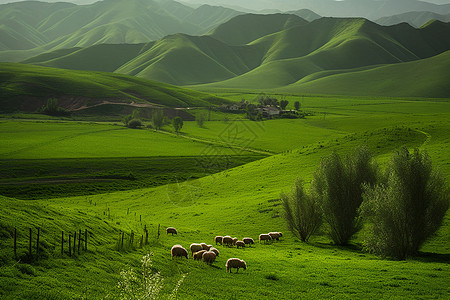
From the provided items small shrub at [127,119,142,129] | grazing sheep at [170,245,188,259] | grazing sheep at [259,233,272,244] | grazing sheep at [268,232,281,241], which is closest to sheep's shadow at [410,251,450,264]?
grazing sheep at [268,232,281,241]

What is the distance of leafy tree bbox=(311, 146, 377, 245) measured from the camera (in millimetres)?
39719

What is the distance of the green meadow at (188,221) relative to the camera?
19562mm

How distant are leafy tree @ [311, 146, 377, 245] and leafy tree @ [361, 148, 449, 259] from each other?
690cm

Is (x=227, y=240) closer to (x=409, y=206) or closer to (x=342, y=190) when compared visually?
(x=342, y=190)

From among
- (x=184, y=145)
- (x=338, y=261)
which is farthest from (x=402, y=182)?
(x=184, y=145)

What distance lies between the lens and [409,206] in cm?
3178

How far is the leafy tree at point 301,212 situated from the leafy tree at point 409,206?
8.97 metres

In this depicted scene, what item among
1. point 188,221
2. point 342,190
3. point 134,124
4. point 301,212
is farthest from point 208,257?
point 134,124

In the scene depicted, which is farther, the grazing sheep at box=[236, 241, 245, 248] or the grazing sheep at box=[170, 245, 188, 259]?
the grazing sheep at box=[236, 241, 245, 248]

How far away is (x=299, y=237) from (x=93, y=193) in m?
49.7

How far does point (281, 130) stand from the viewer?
166m

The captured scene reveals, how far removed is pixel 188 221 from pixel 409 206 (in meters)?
31.2

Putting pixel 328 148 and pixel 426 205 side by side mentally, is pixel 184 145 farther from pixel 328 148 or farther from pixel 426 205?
pixel 426 205

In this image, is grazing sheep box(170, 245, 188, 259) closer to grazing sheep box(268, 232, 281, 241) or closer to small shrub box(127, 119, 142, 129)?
grazing sheep box(268, 232, 281, 241)
